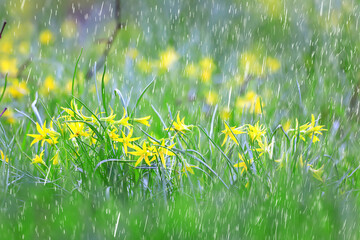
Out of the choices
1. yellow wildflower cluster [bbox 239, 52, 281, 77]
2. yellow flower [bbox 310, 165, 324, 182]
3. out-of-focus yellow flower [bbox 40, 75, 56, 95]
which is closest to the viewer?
yellow flower [bbox 310, 165, 324, 182]

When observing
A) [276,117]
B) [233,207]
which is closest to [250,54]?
[276,117]

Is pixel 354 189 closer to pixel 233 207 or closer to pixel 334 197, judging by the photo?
pixel 334 197

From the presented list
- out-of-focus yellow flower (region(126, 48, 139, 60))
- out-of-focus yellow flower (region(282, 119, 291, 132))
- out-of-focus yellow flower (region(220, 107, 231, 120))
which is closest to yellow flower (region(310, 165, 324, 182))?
out-of-focus yellow flower (region(282, 119, 291, 132))

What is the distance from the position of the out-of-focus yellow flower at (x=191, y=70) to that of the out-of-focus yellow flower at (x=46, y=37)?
815 millimetres

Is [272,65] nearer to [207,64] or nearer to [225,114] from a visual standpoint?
[207,64]

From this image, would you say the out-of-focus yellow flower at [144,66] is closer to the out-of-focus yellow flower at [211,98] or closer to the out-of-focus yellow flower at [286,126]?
the out-of-focus yellow flower at [211,98]

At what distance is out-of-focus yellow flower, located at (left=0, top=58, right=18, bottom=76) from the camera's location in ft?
9.63

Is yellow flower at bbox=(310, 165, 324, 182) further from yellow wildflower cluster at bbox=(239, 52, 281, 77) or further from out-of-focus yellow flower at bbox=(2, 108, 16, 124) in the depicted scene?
yellow wildflower cluster at bbox=(239, 52, 281, 77)

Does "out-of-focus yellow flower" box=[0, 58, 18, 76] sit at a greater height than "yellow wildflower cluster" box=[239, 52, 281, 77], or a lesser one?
greater

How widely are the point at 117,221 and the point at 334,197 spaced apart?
0.49 metres

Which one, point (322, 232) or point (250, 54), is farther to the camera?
point (250, 54)

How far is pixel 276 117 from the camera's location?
6.79 ft

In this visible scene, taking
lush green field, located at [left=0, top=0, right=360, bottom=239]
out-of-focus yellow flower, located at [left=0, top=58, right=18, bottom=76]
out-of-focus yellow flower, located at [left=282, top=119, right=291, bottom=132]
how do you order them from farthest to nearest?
out-of-focus yellow flower, located at [left=0, top=58, right=18, bottom=76]
out-of-focus yellow flower, located at [left=282, top=119, right=291, bottom=132]
lush green field, located at [left=0, top=0, right=360, bottom=239]

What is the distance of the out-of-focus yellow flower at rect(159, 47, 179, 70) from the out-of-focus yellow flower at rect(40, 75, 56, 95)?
1.75 ft
